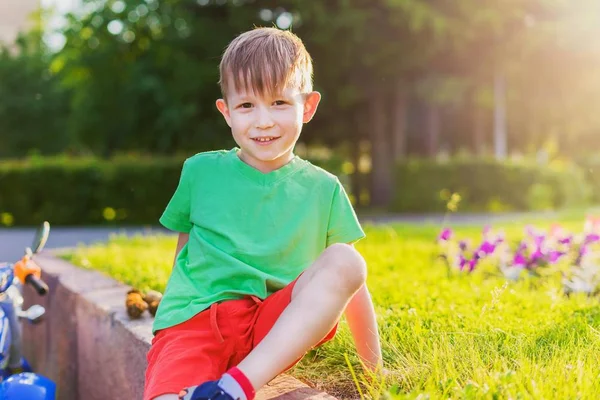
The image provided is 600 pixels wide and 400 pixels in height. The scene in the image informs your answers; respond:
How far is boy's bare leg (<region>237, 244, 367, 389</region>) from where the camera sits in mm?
2057

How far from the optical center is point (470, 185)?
15695 mm

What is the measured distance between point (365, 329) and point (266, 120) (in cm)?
73

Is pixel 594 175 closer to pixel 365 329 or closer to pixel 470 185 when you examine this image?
pixel 470 185

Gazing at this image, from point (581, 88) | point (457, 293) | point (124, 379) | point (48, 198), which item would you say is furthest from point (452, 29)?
point (124, 379)

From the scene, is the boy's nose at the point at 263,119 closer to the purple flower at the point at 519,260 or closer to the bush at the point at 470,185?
the purple flower at the point at 519,260

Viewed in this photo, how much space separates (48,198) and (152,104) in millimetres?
5154

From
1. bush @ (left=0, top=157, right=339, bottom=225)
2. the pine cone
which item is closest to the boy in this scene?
the pine cone

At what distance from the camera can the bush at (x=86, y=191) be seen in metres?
12.9

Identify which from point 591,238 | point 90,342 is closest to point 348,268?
point 90,342

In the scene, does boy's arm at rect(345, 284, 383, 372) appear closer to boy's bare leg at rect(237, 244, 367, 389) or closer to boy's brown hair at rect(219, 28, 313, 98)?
boy's bare leg at rect(237, 244, 367, 389)

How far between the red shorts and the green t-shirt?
1.5 inches

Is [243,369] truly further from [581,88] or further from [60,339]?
[581,88]

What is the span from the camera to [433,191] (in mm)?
15500

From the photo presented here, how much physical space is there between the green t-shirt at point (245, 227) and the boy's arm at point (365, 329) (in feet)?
0.67
